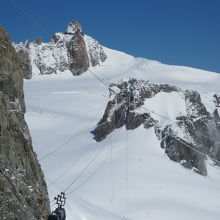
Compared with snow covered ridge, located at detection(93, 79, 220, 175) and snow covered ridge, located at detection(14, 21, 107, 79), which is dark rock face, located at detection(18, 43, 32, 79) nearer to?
snow covered ridge, located at detection(14, 21, 107, 79)

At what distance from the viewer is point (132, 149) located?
42969 millimetres

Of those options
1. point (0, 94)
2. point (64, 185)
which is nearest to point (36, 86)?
point (64, 185)

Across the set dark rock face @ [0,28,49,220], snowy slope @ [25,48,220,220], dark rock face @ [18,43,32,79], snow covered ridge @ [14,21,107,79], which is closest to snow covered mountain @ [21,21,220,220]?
snowy slope @ [25,48,220,220]

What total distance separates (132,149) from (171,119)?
7271mm

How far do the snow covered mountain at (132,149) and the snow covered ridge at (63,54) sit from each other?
678 inches

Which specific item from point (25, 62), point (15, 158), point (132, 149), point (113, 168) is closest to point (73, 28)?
point (25, 62)

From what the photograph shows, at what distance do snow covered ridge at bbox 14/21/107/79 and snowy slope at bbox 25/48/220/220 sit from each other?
1753 cm

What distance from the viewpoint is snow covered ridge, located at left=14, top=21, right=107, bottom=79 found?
8794 cm

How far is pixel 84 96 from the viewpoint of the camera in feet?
229

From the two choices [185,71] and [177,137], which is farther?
[185,71]

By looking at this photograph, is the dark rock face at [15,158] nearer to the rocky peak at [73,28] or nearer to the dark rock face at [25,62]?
the dark rock face at [25,62]

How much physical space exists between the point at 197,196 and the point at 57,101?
3451 cm

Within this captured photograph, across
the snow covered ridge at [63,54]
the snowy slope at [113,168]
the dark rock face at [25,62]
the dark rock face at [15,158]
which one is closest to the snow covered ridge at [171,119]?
the snowy slope at [113,168]

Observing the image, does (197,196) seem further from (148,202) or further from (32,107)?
(32,107)
